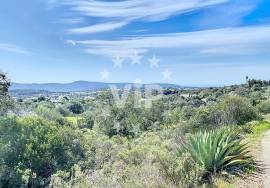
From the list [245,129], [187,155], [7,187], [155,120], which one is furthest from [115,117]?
[187,155]

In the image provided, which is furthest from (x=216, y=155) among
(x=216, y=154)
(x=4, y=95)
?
(x=4, y=95)

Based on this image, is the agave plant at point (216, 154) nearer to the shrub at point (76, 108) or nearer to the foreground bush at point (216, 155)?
the foreground bush at point (216, 155)

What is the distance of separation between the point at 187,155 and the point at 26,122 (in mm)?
6338

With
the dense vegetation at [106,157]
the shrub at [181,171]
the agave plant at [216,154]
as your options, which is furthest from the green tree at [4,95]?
the shrub at [181,171]

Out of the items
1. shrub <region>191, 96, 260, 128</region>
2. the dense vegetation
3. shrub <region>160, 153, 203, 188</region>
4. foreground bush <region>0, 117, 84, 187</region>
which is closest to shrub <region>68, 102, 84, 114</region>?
shrub <region>191, 96, 260, 128</region>

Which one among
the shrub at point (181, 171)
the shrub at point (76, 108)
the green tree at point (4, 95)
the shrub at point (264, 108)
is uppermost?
the green tree at point (4, 95)

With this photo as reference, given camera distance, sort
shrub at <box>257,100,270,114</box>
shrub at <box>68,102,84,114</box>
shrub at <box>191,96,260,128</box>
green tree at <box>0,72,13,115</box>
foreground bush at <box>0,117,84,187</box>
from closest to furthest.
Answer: foreground bush at <box>0,117,84,187</box>
green tree at <box>0,72,13,115</box>
shrub at <box>191,96,260,128</box>
shrub at <box>257,100,270,114</box>
shrub at <box>68,102,84,114</box>

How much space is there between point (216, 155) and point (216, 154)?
0.03m

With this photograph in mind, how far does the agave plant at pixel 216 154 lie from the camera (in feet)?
30.7

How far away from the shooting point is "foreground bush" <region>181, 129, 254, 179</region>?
933 cm

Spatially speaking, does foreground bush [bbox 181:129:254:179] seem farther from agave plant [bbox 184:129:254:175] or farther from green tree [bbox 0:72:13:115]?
green tree [bbox 0:72:13:115]

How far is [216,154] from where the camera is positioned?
31.3ft

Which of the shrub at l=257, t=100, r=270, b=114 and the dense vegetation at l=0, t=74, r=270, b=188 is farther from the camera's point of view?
the shrub at l=257, t=100, r=270, b=114

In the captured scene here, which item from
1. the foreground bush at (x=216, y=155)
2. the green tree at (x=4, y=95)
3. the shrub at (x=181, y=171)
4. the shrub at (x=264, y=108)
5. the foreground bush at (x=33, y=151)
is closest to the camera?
the shrub at (x=181, y=171)
